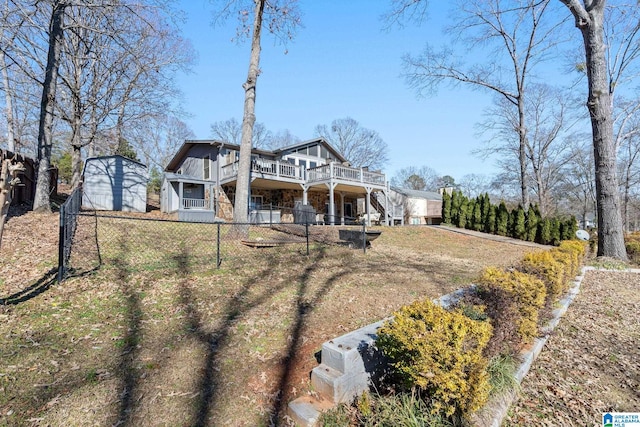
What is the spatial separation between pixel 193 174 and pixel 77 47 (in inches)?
337

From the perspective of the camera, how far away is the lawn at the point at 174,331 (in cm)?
221

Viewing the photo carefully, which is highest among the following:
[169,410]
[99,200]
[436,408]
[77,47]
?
[77,47]

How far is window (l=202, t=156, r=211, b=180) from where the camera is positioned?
18056mm

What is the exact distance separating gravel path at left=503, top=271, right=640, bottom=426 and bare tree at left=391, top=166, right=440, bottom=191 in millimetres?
46363

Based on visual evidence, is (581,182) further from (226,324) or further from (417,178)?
(226,324)

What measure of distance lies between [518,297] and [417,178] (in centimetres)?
4892

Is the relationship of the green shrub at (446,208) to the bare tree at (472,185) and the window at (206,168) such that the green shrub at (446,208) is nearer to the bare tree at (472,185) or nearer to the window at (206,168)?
the window at (206,168)

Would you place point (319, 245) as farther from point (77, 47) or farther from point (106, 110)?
point (77, 47)

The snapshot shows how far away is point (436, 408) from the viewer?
6.32 feet

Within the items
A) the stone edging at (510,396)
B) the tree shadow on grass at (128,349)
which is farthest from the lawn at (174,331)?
the stone edging at (510,396)

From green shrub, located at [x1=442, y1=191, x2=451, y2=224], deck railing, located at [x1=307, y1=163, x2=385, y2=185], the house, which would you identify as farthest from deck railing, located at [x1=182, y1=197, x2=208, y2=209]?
green shrub, located at [x1=442, y1=191, x2=451, y2=224]

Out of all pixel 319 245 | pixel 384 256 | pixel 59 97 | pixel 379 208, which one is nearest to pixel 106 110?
Result: pixel 59 97

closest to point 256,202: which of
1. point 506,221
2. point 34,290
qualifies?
point 34,290

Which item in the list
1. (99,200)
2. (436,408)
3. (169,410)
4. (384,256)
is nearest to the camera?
(436,408)
